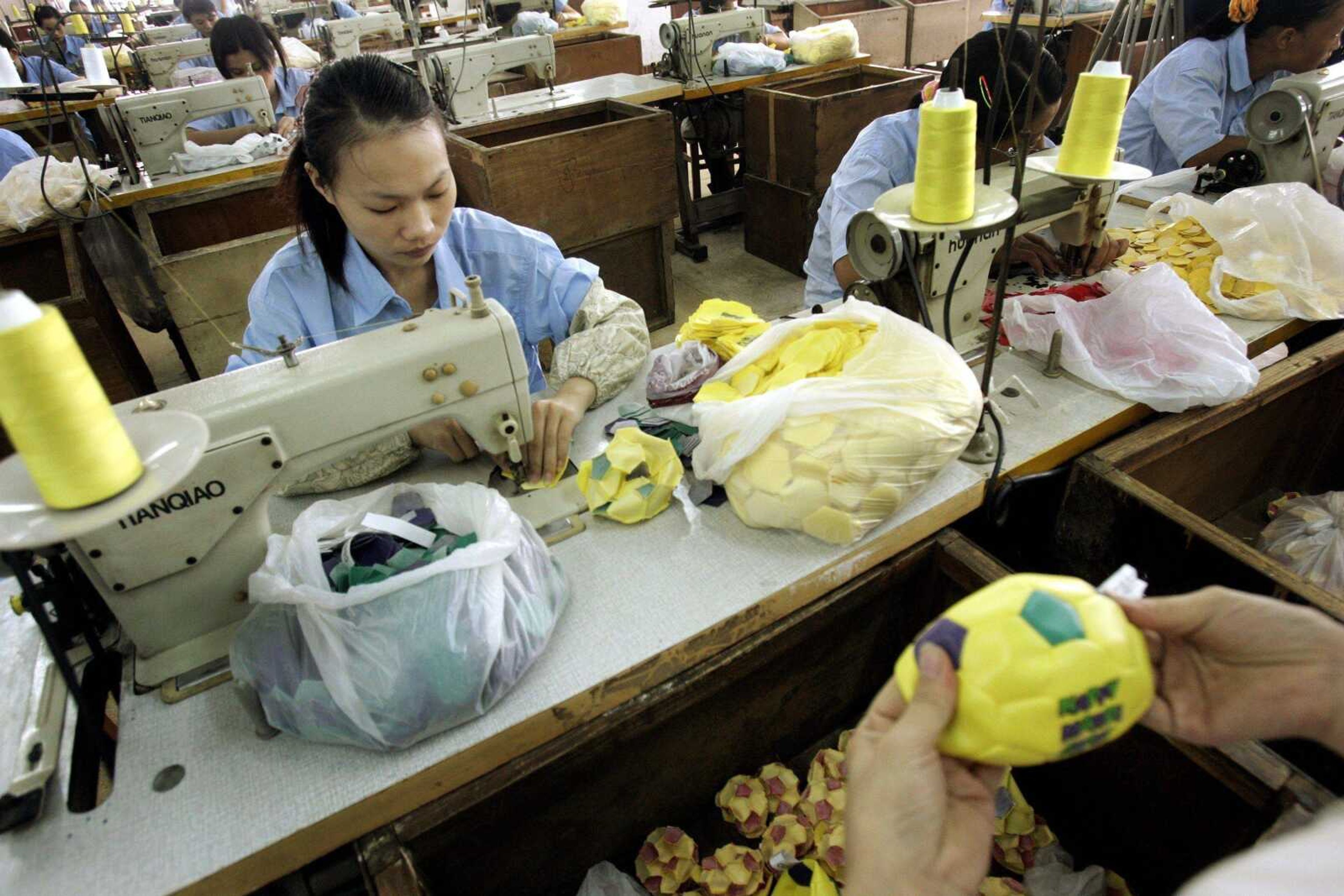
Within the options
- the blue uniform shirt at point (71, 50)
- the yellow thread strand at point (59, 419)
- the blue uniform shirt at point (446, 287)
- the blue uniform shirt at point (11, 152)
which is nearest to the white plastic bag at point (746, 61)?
the blue uniform shirt at point (446, 287)

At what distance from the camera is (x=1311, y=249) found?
1828mm

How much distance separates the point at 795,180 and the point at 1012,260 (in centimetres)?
239

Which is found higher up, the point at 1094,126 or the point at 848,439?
the point at 1094,126

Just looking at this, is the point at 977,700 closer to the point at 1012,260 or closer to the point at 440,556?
the point at 440,556

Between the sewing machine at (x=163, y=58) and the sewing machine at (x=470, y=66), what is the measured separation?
2.29 m

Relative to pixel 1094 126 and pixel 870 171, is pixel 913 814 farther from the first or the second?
pixel 870 171

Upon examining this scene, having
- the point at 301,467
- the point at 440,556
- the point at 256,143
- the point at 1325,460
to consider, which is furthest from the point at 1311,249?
the point at 256,143

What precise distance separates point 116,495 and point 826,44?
4.87 meters

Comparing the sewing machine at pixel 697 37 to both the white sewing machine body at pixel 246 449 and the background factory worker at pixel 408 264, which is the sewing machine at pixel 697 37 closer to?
the background factory worker at pixel 408 264

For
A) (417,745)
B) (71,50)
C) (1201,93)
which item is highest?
(71,50)

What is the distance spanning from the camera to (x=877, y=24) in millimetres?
7730

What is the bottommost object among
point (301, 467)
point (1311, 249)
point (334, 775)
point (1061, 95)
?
point (334, 775)

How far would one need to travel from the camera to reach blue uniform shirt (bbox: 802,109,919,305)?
225cm

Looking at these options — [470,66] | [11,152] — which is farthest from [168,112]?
[470,66]
